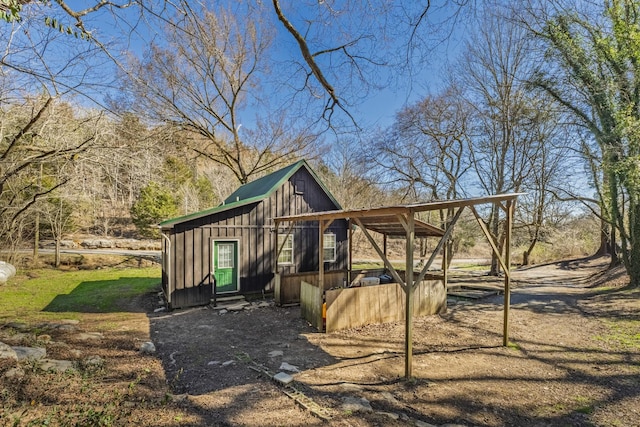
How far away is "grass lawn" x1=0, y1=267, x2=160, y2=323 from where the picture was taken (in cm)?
895

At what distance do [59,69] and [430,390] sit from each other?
26.0ft

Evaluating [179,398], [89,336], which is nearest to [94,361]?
[179,398]

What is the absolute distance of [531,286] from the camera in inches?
563

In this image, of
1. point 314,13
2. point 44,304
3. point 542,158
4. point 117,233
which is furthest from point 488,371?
point 117,233

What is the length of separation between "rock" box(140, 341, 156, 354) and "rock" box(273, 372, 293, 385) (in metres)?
2.80

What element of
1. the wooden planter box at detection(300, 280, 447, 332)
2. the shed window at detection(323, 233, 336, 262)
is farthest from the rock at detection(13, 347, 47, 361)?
the shed window at detection(323, 233, 336, 262)

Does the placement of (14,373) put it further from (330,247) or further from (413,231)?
(330,247)

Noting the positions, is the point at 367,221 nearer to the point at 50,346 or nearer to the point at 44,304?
the point at 50,346

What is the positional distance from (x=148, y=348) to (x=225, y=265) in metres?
4.87

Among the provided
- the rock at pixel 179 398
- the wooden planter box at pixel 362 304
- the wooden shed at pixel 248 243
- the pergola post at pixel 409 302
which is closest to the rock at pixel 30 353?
the rock at pixel 179 398

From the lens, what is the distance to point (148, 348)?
614cm

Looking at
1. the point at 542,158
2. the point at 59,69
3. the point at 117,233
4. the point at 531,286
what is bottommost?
the point at 531,286

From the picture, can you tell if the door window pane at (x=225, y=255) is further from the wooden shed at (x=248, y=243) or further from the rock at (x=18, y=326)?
the rock at (x=18, y=326)

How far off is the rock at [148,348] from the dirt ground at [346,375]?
120 millimetres
